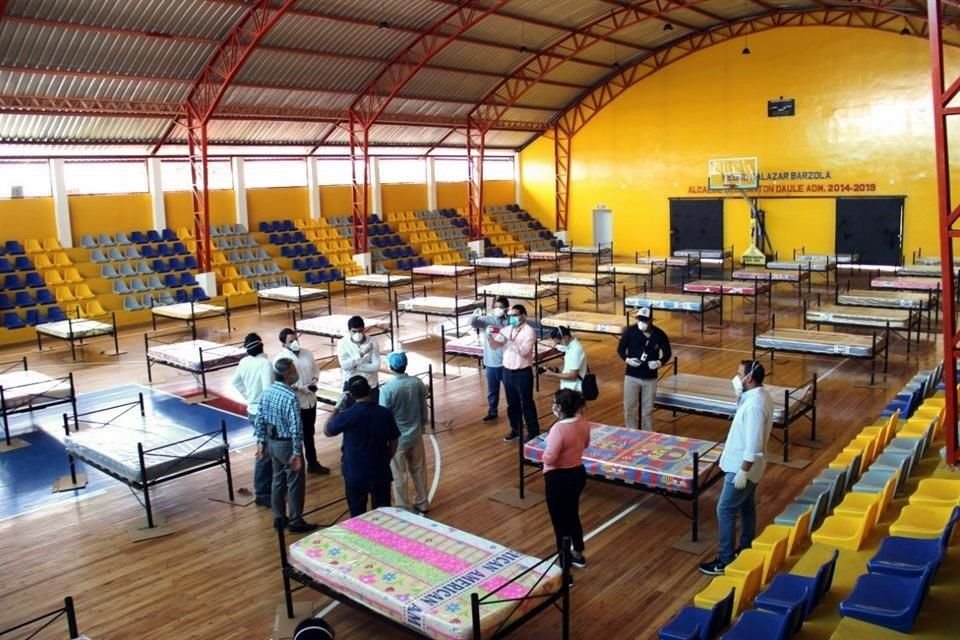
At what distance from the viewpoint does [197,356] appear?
48.9 ft

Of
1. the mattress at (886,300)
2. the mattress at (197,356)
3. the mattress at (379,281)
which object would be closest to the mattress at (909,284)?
the mattress at (886,300)

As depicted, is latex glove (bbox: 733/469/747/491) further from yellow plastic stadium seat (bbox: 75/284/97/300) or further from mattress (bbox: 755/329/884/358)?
yellow plastic stadium seat (bbox: 75/284/97/300)

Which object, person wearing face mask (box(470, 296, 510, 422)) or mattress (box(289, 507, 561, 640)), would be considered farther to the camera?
person wearing face mask (box(470, 296, 510, 422))

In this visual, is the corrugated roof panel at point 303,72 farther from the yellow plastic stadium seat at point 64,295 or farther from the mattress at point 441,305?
the mattress at point 441,305

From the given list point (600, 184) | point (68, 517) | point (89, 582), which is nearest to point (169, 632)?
point (89, 582)

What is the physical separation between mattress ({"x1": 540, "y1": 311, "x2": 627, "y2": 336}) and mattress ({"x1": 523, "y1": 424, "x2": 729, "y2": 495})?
6776 mm

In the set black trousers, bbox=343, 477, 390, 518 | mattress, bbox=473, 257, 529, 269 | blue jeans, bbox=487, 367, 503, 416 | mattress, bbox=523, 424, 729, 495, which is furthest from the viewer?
mattress, bbox=473, 257, 529, 269

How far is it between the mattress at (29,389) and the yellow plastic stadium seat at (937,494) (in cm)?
1191

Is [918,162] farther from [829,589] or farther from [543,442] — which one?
[829,589]

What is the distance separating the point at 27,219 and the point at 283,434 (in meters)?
19.3

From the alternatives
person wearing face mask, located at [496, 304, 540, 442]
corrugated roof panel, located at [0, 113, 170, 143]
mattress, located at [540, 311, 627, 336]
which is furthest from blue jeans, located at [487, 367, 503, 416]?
corrugated roof panel, located at [0, 113, 170, 143]

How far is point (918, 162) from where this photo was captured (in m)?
28.0

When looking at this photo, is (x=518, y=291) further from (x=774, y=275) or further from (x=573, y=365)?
(x=573, y=365)

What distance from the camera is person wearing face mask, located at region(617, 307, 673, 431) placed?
9.96 metres
